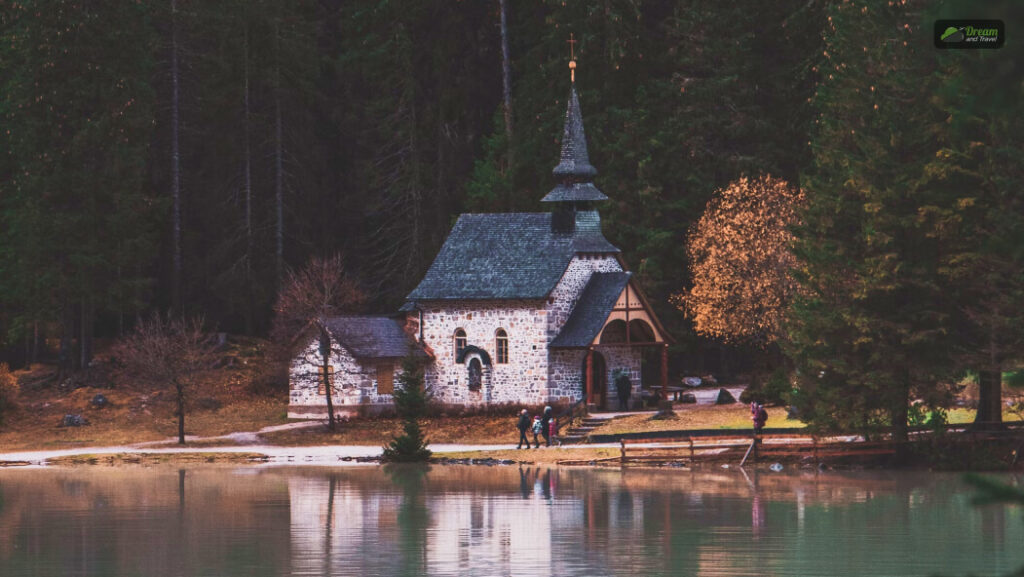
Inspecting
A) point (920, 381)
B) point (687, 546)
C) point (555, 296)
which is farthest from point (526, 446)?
point (687, 546)

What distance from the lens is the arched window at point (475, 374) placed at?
62312 millimetres

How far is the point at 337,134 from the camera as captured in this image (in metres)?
81.1

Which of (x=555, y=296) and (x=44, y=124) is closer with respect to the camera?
(x=555, y=296)

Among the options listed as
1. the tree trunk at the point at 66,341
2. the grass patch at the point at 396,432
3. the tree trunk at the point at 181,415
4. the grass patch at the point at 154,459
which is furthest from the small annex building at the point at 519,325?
the tree trunk at the point at 66,341

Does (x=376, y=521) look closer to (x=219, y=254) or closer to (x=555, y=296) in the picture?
(x=555, y=296)

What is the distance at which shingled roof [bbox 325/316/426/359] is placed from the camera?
203 ft

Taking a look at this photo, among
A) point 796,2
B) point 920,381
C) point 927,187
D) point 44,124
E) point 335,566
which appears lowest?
point 335,566

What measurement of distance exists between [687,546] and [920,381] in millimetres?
16127

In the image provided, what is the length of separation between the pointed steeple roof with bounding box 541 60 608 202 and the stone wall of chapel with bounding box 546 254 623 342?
Result: 243 centimetres

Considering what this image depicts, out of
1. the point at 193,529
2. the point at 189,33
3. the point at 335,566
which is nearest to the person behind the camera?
the point at 335,566

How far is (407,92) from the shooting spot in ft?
244

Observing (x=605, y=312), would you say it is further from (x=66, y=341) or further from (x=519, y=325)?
(x=66, y=341)

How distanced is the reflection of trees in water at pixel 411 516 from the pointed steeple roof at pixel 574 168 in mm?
16466

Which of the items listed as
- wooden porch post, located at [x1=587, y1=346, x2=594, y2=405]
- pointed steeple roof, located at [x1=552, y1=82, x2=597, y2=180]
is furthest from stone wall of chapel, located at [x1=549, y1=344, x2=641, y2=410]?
pointed steeple roof, located at [x1=552, y1=82, x2=597, y2=180]
